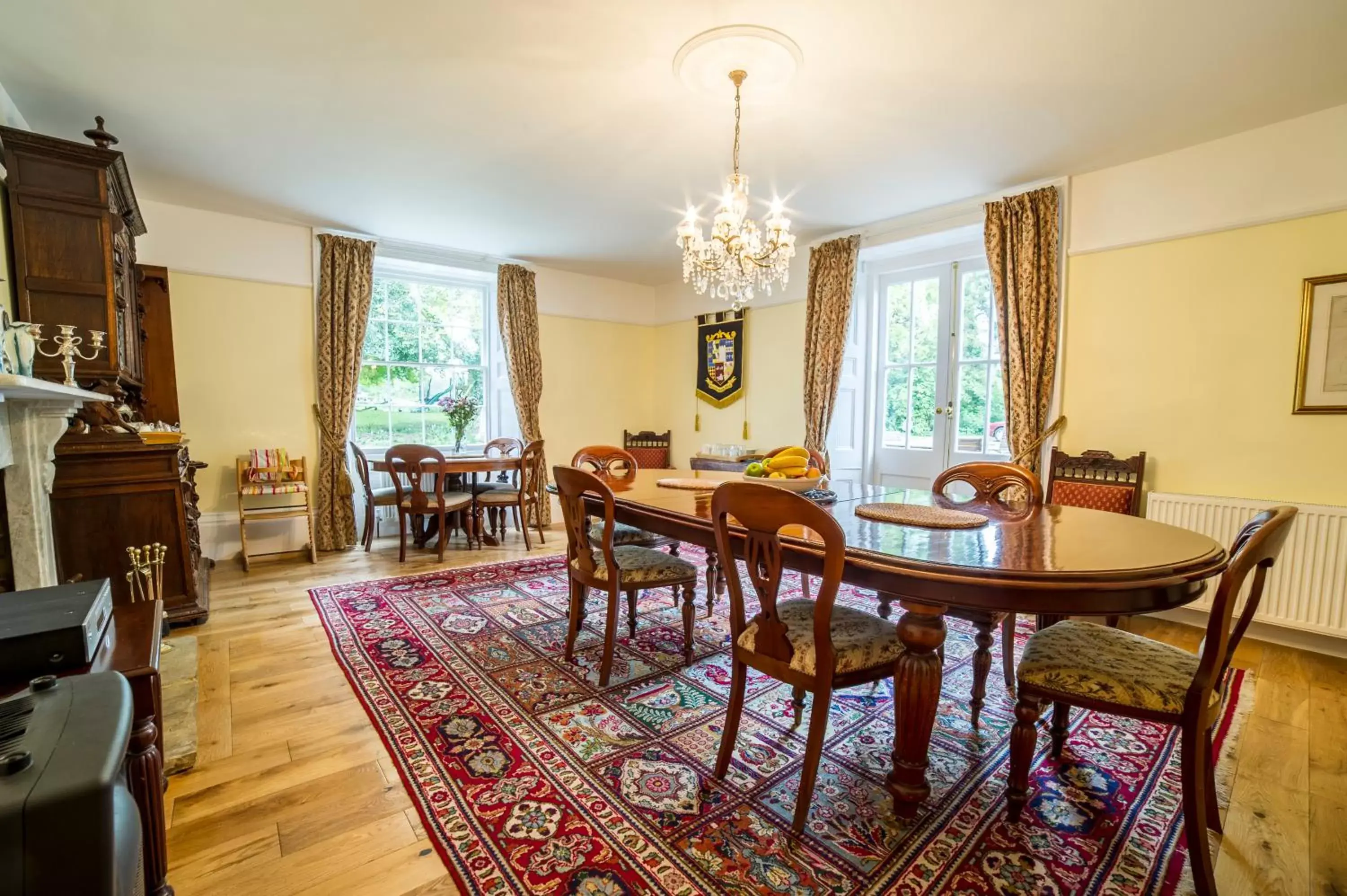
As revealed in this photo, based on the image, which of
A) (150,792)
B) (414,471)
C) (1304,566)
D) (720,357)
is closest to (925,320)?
(720,357)

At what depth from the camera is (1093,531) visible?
5.44ft

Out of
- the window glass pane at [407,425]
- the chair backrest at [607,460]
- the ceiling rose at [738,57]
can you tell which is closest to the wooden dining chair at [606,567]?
the chair backrest at [607,460]

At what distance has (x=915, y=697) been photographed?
1.45m

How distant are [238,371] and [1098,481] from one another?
5.90m

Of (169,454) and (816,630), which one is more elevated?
(169,454)

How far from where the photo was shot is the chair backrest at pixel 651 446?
6.15 meters

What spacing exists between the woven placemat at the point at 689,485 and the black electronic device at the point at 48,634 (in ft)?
5.95

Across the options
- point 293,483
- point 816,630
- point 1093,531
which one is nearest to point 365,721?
point 816,630

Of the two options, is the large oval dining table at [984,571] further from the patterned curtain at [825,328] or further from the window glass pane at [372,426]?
the window glass pane at [372,426]

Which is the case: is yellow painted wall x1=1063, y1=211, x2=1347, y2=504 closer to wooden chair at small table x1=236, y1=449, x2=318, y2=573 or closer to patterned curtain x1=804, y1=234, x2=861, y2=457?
patterned curtain x1=804, y1=234, x2=861, y2=457

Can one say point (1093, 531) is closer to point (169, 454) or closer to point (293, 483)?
point (169, 454)

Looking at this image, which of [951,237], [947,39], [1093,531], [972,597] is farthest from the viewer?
[951,237]

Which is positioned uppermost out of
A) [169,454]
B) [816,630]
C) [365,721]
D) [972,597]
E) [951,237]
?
[951,237]

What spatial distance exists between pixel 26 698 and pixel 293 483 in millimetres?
3947
